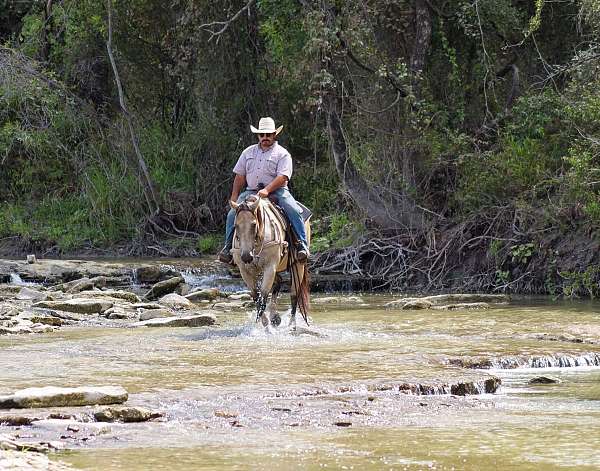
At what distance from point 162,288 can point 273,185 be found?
6045 mm

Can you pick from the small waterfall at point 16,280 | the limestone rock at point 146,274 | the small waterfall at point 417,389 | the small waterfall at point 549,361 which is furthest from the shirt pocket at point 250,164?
the small waterfall at point 16,280

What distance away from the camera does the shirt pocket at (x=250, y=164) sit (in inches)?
478

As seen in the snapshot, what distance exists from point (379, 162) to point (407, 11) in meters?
2.62

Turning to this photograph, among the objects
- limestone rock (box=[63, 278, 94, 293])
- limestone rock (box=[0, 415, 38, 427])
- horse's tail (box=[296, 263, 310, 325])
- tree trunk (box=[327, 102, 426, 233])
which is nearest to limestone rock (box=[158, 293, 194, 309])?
limestone rock (box=[63, 278, 94, 293])

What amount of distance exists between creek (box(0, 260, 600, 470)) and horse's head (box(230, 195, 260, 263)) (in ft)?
2.80

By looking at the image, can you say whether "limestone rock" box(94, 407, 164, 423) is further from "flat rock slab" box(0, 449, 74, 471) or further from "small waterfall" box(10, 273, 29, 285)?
"small waterfall" box(10, 273, 29, 285)

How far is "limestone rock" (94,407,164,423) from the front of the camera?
23.2 feet

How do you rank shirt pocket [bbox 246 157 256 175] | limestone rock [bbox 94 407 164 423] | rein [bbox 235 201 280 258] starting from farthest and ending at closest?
shirt pocket [bbox 246 157 256 175]
rein [bbox 235 201 280 258]
limestone rock [bbox 94 407 164 423]

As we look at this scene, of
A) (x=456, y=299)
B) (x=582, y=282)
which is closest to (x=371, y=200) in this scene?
(x=456, y=299)

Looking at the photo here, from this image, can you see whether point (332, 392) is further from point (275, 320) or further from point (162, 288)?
point (162, 288)

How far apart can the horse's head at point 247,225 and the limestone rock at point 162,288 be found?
19.7 feet

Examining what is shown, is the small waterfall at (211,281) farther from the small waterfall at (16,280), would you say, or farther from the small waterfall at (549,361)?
the small waterfall at (549,361)

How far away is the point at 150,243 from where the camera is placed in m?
25.3

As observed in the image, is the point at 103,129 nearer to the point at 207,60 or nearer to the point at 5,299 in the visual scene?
the point at 207,60
